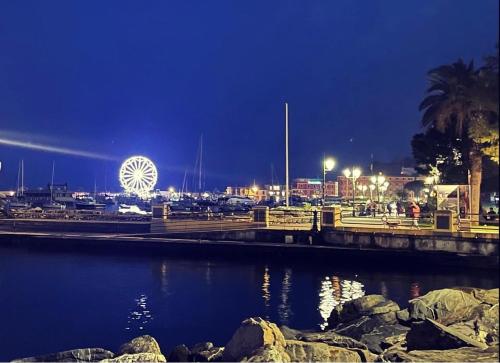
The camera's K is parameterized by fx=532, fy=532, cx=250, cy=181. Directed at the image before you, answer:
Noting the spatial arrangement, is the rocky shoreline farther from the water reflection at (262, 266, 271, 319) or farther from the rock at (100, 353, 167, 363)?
the water reflection at (262, 266, 271, 319)

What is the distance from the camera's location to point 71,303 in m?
25.1

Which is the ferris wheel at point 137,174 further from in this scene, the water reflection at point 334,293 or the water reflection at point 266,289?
the water reflection at point 334,293

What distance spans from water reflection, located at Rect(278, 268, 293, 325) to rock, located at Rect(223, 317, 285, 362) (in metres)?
8.46

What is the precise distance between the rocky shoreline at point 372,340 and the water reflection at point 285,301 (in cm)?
329

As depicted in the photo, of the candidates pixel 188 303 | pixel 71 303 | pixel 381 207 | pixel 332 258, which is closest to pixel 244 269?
pixel 332 258

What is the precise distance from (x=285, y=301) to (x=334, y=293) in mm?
3005

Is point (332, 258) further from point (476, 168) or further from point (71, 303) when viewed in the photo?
point (71, 303)

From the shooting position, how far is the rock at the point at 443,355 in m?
10.00

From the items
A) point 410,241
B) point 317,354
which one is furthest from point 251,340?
point 410,241

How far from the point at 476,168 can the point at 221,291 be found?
19.0 meters

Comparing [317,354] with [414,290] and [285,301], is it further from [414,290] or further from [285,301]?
[414,290]

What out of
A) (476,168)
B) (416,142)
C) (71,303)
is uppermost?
(416,142)

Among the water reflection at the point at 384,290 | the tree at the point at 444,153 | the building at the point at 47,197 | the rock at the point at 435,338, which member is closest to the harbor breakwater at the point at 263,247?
the water reflection at the point at 384,290

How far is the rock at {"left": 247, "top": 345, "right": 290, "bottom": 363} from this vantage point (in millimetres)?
10148
